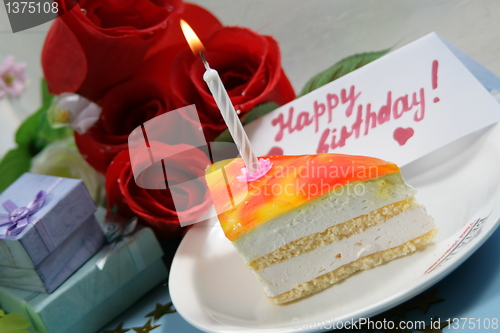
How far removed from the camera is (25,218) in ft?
2.91

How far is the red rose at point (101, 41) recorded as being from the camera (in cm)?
104

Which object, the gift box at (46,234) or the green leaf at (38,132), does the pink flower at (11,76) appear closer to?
the green leaf at (38,132)

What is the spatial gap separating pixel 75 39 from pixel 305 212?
62 centimetres

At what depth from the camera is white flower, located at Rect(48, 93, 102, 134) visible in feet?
3.64

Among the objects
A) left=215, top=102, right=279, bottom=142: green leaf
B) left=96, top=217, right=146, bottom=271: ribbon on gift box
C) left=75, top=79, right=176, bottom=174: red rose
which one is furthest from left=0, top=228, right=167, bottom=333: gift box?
left=215, top=102, right=279, bottom=142: green leaf

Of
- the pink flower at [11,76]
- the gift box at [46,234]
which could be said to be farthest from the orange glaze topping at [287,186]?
the pink flower at [11,76]

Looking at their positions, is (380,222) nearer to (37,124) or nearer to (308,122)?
(308,122)

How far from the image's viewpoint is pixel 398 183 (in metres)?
0.79

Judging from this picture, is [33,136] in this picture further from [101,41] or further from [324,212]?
[324,212]

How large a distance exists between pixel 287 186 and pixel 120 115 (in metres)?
0.52

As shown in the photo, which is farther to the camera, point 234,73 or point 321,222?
point 234,73

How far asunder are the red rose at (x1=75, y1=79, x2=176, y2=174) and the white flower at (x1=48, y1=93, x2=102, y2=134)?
0.02m

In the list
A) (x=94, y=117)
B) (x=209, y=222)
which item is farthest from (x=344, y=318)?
(x=94, y=117)

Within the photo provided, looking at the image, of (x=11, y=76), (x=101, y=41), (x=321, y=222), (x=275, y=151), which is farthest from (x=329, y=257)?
(x=11, y=76)
